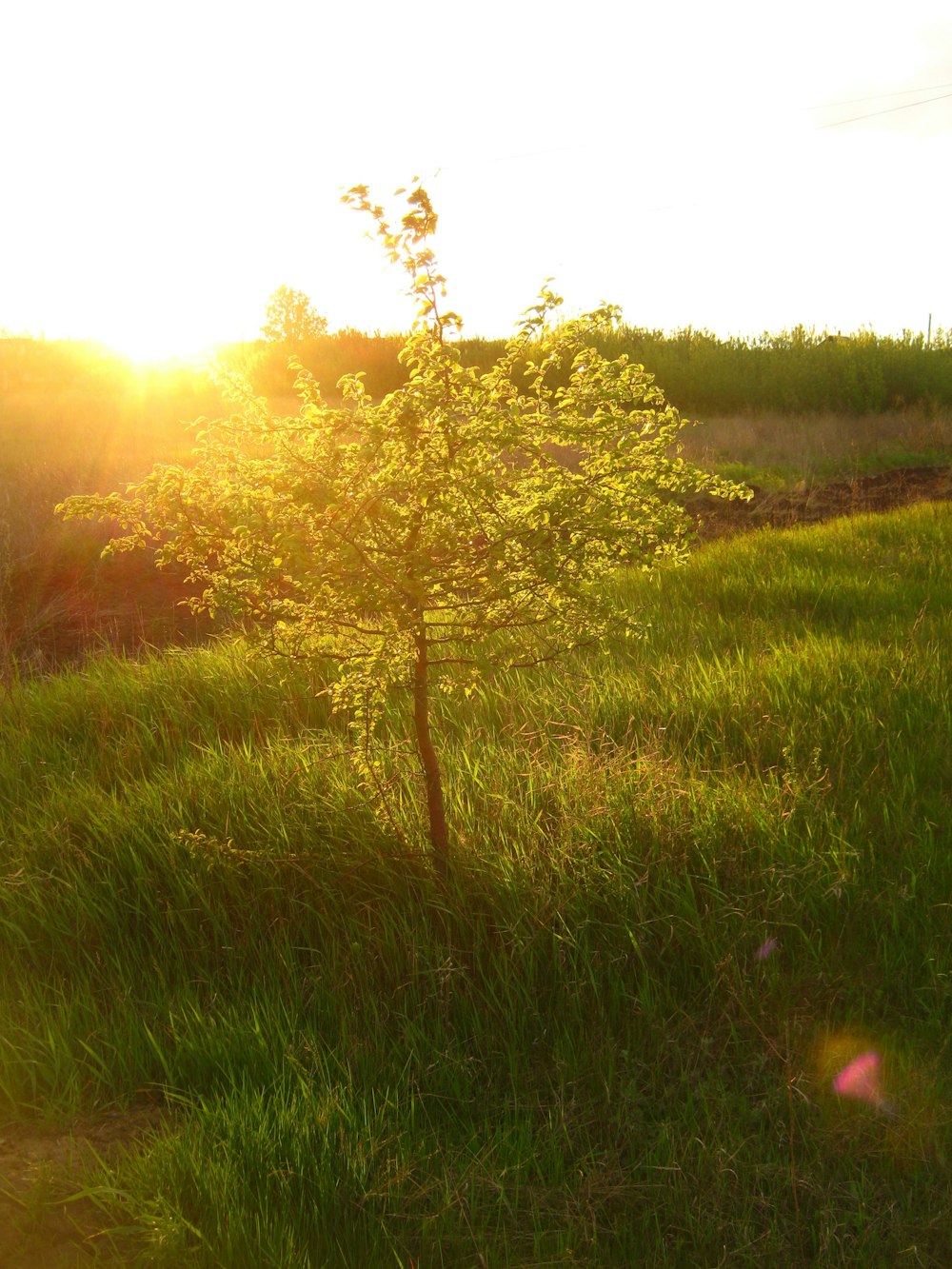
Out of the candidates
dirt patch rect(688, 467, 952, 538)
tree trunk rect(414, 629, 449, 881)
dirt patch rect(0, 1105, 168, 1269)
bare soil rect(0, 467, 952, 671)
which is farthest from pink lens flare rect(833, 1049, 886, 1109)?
dirt patch rect(688, 467, 952, 538)

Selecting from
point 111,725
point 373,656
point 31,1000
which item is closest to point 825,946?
point 373,656

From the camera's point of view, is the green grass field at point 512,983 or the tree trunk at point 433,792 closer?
the green grass field at point 512,983

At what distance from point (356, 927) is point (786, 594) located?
414 cm

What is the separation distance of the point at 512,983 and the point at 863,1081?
0.97 meters

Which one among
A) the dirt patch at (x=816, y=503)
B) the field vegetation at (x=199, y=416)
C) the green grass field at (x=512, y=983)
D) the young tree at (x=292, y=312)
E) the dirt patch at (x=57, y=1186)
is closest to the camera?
the dirt patch at (x=57, y=1186)

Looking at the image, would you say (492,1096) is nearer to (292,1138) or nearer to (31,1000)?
(292,1138)

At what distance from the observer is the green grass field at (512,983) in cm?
202

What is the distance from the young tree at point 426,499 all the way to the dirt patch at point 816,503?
20.8ft

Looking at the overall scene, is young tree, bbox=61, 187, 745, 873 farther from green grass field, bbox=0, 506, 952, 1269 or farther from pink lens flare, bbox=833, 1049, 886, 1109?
pink lens flare, bbox=833, 1049, 886, 1109

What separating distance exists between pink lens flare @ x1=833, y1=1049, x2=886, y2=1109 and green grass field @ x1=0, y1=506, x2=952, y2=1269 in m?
0.02

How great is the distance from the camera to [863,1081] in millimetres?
2371

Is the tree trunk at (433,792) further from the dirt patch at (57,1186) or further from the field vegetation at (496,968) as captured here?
the dirt patch at (57,1186)

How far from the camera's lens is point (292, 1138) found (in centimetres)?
211

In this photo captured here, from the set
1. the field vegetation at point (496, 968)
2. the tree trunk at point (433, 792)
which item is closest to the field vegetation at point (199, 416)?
the tree trunk at point (433, 792)
